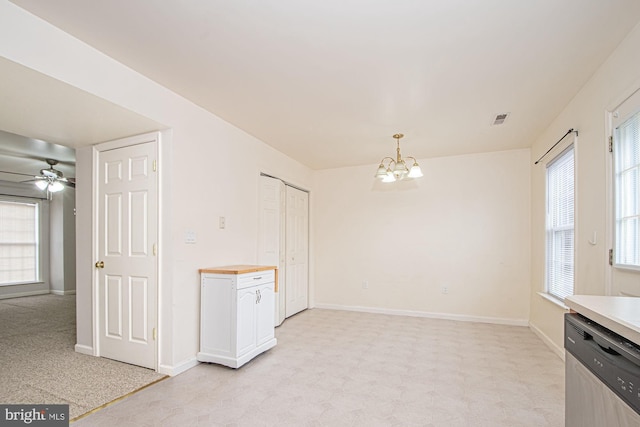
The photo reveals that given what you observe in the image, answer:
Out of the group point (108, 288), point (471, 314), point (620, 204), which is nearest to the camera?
point (620, 204)

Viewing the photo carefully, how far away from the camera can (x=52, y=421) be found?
6.69 feet

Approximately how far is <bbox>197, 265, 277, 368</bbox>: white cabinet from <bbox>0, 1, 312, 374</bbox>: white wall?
0.36 ft

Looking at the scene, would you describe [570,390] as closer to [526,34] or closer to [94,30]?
[526,34]

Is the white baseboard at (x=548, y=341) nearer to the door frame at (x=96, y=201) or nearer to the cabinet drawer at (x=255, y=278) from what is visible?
the cabinet drawer at (x=255, y=278)

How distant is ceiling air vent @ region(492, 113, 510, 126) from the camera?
3.30 meters

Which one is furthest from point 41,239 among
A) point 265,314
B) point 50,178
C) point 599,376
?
point 599,376

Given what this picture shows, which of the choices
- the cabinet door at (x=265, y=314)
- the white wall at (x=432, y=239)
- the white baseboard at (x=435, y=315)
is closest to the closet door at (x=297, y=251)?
the white wall at (x=432, y=239)

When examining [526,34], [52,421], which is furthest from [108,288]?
[526,34]

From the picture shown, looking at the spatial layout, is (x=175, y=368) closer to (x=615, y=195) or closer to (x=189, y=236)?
(x=189, y=236)

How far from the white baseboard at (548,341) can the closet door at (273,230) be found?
3.20 m

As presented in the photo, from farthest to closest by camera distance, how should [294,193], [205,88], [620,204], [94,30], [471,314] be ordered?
[294,193] < [471,314] < [205,88] < [620,204] < [94,30]

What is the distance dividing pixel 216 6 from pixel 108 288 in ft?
9.16

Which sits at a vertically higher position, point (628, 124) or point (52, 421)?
point (628, 124)

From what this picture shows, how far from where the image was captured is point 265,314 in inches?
129
